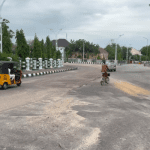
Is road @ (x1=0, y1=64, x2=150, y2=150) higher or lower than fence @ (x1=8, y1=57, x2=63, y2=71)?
lower

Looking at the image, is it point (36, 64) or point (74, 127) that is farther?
point (36, 64)

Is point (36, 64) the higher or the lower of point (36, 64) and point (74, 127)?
the higher

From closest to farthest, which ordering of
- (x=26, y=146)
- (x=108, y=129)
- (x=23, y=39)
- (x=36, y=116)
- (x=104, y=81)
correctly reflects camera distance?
1. (x=26, y=146)
2. (x=108, y=129)
3. (x=36, y=116)
4. (x=104, y=81)
5. (x=23, y=39)

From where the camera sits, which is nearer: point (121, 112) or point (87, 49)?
point (121, 112)

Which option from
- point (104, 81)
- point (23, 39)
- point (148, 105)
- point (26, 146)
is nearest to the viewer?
point (26, 146)

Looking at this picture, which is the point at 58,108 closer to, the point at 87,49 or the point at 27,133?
the point at 27,133

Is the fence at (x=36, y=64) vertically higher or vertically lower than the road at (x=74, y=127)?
higher

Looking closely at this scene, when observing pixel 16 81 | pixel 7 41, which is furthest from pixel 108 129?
pixel 7 41

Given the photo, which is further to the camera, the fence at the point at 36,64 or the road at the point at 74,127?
the fence at the point at 36,64

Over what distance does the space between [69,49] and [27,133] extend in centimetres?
9503

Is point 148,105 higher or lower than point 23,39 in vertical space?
lower

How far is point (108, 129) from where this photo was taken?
541cm

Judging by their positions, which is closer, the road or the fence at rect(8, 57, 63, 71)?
the road

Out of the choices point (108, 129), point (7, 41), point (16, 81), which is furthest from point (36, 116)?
point (7, 41)
